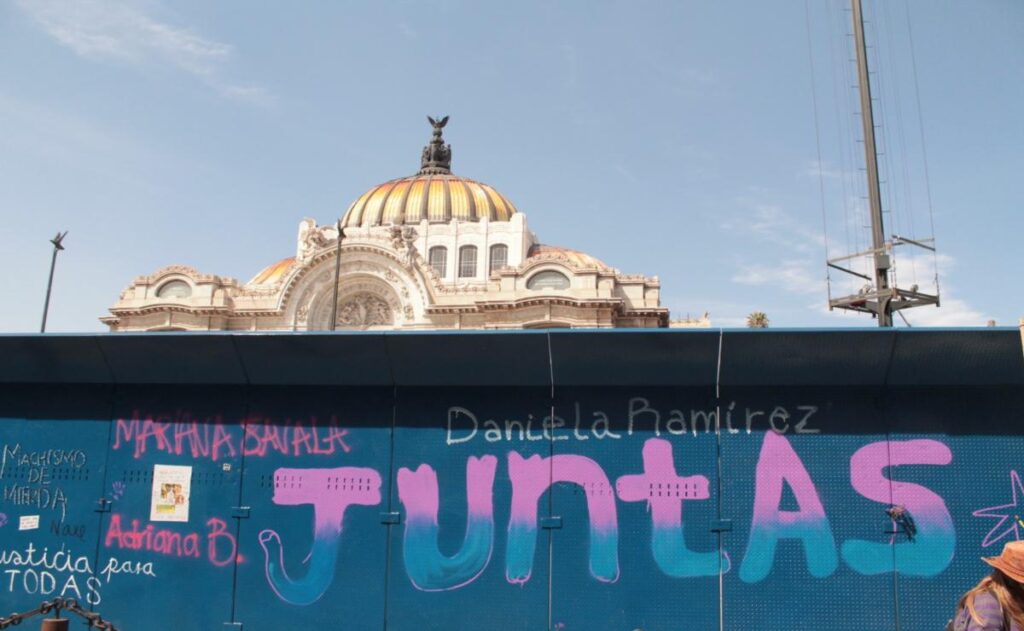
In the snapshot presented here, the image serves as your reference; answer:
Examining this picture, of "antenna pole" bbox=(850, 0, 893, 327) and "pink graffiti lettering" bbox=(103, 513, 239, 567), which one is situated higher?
"antenna pole" bbox=(850, 0, 893, 327)

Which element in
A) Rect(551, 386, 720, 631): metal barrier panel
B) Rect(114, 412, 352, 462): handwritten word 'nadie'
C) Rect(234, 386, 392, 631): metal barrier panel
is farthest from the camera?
Rect(114, 412, 352, 462): handwritten word 'nadie'

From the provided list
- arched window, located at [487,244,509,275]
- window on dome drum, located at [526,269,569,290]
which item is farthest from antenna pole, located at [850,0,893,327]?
arched window, located at [487,244,509,275]

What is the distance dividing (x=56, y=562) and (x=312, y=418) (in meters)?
2.89

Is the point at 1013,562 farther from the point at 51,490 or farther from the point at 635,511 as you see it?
the point at 51,490

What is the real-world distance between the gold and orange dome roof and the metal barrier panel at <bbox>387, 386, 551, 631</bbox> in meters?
49.4

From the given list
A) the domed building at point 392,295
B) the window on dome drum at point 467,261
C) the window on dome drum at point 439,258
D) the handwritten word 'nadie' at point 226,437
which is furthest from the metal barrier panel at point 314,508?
the window on dome drum at point 439,258

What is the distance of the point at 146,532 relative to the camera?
770cm

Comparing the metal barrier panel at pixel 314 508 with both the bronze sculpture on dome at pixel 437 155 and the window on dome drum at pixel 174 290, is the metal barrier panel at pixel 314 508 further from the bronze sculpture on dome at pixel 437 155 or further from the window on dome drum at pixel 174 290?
the bronze sculpture on dome at pixel 437 155

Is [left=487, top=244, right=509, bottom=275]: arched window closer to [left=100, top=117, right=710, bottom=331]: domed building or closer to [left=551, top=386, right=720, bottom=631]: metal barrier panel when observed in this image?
[left=100, top=117, right=710, bottom=331]: domed building

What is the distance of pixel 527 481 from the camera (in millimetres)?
7117

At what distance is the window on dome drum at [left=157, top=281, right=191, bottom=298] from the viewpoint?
47469mm

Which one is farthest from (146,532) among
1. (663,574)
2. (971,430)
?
(971,430)

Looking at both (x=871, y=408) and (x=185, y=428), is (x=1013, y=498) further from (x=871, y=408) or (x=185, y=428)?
(x=185, y=428)

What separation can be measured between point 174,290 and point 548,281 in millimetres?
22355
